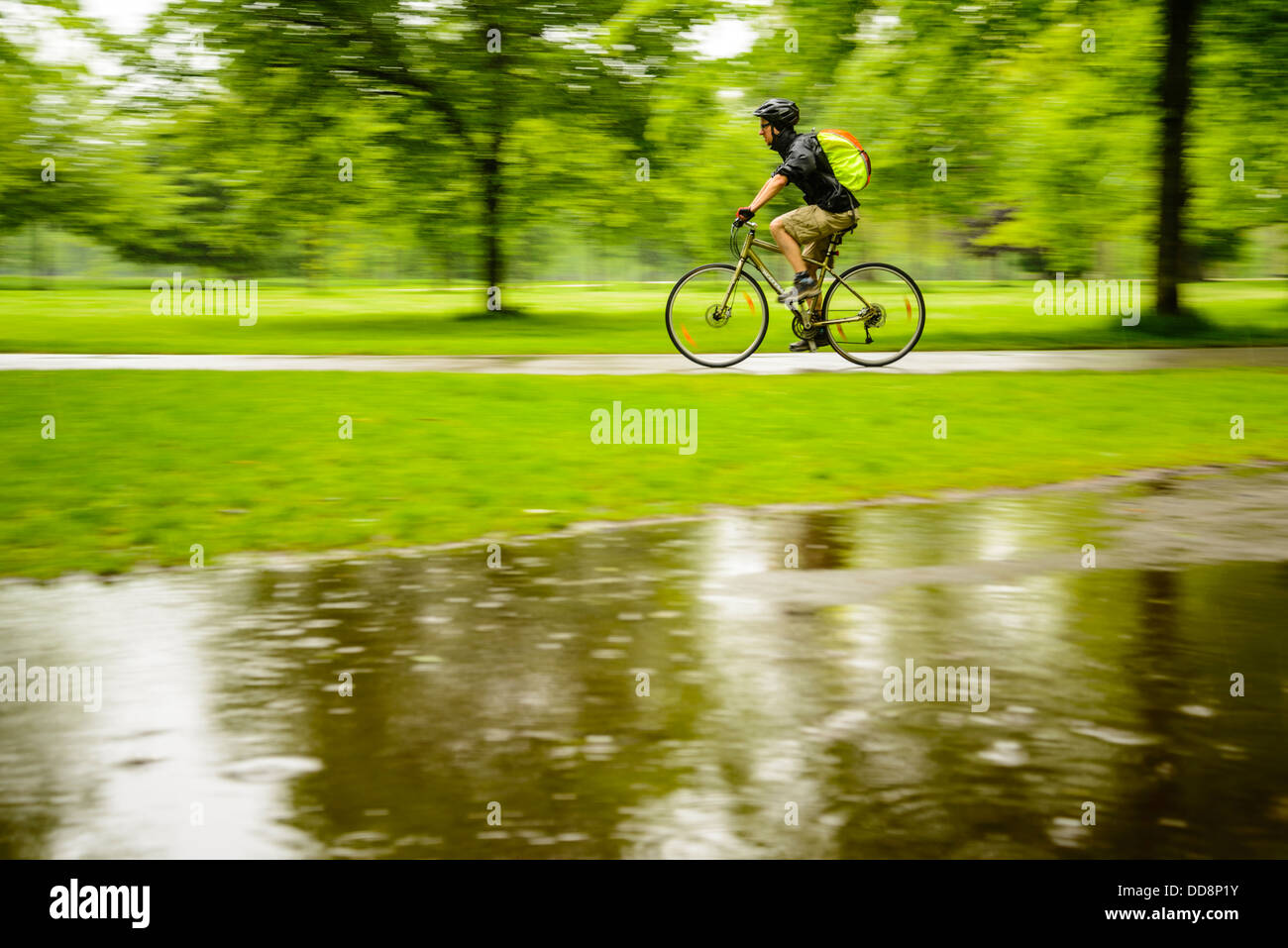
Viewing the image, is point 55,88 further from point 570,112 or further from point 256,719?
point 256,719

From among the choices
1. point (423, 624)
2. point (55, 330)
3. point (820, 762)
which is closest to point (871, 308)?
point (423, 624)

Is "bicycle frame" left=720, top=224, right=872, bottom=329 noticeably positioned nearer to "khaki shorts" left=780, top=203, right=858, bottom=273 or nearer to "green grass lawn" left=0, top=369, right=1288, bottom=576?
"khaki shorts" left=780, top=203, right=858, bottom=273

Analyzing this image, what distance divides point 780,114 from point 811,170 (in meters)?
0.65

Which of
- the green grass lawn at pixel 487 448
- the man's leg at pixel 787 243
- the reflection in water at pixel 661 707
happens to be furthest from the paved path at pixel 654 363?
the reflection in water at pixel 661 707

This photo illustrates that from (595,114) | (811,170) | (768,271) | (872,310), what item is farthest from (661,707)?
(595,114)

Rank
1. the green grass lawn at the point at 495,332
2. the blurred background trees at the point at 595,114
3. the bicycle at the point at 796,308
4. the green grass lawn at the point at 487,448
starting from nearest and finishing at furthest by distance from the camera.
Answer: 1. the green grass lawn at the point at 487,448
2. the bicycle at the point at 796,308
3. the green grass lawn at the point at 495,332
4. the blurred background trees at the point at 595,114

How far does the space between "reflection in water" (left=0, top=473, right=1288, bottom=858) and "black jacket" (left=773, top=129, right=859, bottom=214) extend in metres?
6.39

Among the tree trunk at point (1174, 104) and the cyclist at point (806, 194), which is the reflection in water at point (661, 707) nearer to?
the cyclist at point (806, 194)

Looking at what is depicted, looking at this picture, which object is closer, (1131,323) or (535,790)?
(535,790)

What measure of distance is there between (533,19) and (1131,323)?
13.6 meters

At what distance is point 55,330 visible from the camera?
2548cm

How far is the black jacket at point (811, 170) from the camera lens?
12.7 metres

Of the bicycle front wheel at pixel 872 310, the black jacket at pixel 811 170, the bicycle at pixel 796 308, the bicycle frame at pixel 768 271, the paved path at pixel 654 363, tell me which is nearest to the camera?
the black jacket at pixel 811 170

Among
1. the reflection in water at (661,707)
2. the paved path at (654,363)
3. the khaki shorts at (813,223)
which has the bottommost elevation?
the reflection in water at (661,707)
